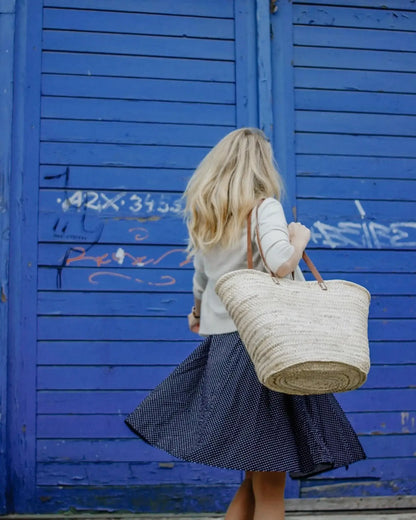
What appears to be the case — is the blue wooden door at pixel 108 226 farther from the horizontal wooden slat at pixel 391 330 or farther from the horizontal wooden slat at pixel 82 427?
the horizontal wooden slat at pixel 391 330

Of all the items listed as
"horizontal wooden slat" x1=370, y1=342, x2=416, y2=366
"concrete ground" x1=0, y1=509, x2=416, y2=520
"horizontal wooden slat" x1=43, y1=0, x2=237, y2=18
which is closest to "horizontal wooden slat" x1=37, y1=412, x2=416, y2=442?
"concrete ground" x1=0, y1=509, x2=416, y2=520

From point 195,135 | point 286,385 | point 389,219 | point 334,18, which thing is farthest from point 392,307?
point 286,385

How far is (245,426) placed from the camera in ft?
7.21

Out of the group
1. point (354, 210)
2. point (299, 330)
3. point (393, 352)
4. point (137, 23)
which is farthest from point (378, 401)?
point (137, 23)

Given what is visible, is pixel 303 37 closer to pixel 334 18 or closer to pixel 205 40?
pixel 334 18

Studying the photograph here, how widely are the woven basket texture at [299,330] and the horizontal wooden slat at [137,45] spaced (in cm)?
215

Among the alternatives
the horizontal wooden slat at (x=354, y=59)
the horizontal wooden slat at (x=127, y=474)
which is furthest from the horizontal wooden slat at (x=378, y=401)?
the horizontal wooden slat at (x=354, y=59)

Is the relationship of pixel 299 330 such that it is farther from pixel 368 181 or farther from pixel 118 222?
pixel 368 181

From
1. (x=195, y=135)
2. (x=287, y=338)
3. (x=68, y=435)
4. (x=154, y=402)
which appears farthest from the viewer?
(x=195, y=135)

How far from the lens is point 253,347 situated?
2.00 meters

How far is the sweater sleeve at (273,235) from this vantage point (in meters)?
2.12

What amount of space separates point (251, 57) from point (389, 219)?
120 cm

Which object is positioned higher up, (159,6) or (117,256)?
(159,6)

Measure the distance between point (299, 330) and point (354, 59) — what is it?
2.51 metres
